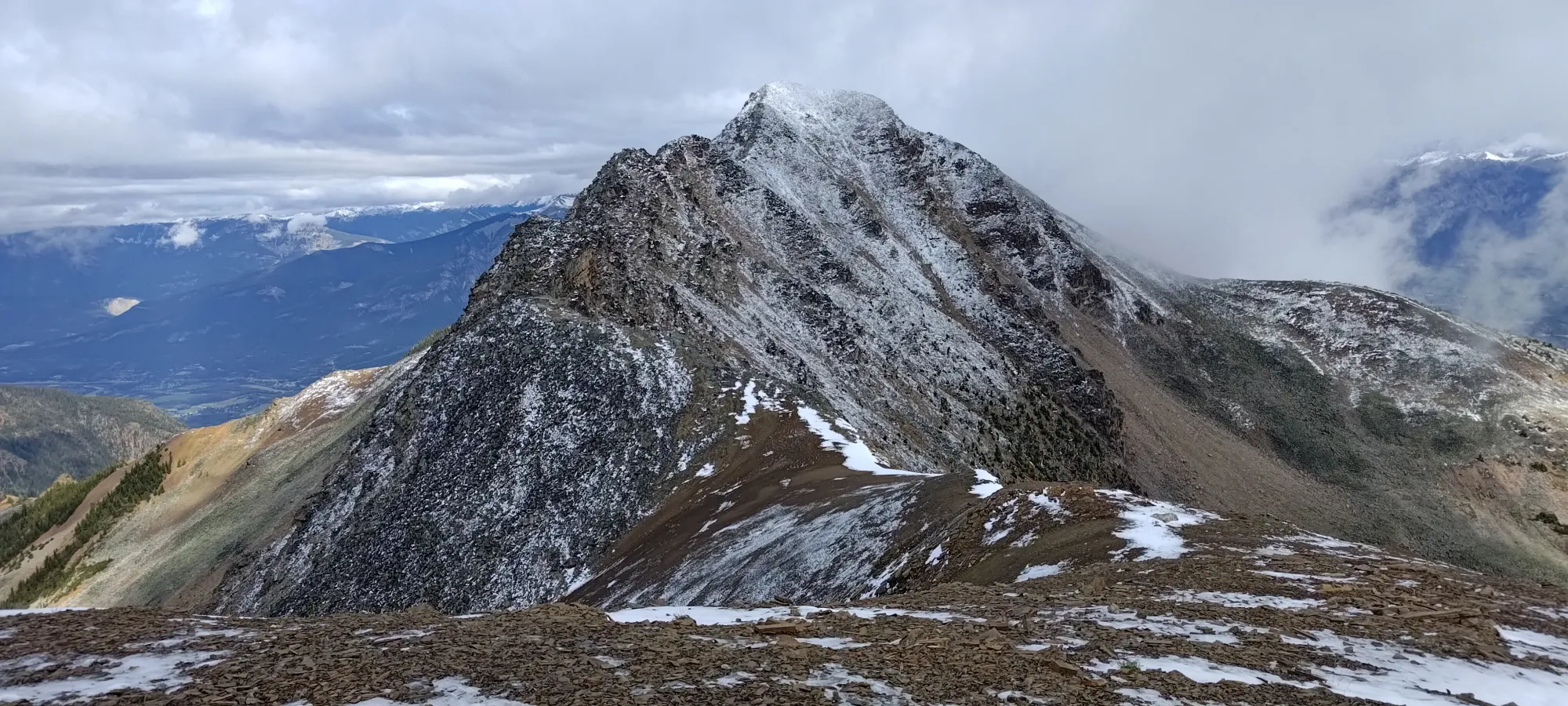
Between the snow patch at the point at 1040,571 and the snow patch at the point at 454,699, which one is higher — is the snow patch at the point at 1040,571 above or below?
below

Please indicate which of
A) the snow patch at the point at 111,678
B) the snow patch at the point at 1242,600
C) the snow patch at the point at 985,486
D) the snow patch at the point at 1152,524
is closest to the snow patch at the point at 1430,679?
the snow patch at the point at 1242,600

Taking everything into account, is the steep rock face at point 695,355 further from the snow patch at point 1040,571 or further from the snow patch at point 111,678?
the snow patch at point 111,678

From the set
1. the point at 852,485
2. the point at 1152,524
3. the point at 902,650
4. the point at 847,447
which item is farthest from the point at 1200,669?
the point at 847,447

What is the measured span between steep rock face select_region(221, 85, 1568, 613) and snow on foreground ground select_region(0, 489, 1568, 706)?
30.9 ft

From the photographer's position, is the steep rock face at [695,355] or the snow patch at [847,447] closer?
the snow patch at [847,447]

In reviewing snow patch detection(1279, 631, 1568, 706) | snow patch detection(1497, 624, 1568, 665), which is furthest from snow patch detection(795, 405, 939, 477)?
snow patch detection(1279, 631, 1568, 706)

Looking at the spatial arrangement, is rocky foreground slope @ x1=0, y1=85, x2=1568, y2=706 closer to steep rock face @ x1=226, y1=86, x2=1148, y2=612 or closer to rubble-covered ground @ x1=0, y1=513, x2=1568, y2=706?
rubble-covered ground @ x1=0, y1=513, x2=1568, y2=706

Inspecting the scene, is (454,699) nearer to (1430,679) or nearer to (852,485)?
(1430,679)

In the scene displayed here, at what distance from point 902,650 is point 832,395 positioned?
44.5 metres

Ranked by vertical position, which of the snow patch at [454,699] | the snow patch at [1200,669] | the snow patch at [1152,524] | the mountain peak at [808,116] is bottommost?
the snow patch at [454,699]

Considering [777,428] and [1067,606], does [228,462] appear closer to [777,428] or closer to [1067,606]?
[777,428]

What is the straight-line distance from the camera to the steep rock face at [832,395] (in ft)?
127

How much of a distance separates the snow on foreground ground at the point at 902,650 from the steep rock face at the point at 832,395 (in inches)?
371

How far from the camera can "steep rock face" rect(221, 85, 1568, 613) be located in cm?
3875
